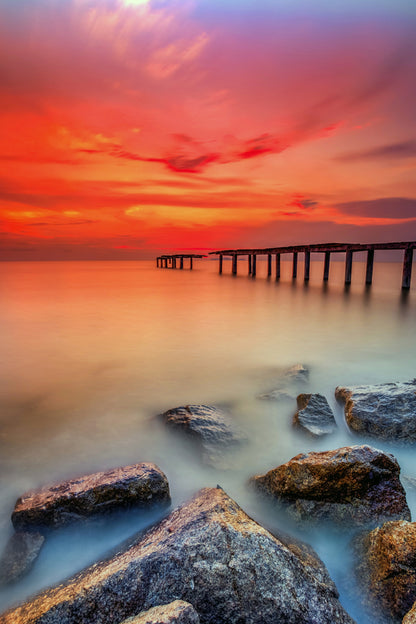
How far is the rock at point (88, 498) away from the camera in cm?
269

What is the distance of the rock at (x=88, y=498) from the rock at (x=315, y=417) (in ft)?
6.74

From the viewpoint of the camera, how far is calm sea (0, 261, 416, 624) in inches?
111

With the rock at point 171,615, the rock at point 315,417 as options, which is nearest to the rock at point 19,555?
the rock at point 171,615

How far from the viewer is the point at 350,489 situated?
269 cm

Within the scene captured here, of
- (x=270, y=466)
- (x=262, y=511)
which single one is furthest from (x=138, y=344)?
(x=262, y=511)

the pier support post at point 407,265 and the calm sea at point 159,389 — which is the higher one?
the pier support post at point 407,265

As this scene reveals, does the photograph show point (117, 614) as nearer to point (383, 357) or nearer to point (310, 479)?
point (310, 479)

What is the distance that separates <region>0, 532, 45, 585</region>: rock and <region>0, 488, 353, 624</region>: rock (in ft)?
1.48

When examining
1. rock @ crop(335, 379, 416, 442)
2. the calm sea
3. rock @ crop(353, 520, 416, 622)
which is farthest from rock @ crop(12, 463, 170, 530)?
rock @ crop(335, 379, 416, 442)

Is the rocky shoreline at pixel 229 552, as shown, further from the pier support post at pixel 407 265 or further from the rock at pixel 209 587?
the pier support post at pixel 407 265

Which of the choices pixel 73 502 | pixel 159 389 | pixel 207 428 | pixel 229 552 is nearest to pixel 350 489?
pixel 229 552

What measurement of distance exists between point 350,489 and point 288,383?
3.31 m

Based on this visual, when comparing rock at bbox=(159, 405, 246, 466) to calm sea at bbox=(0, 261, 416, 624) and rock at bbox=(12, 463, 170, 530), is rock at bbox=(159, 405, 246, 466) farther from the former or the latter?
rock at bbox=(12, 463, 170, 530)

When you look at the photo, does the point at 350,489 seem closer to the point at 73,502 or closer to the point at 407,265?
the point at 73,502
